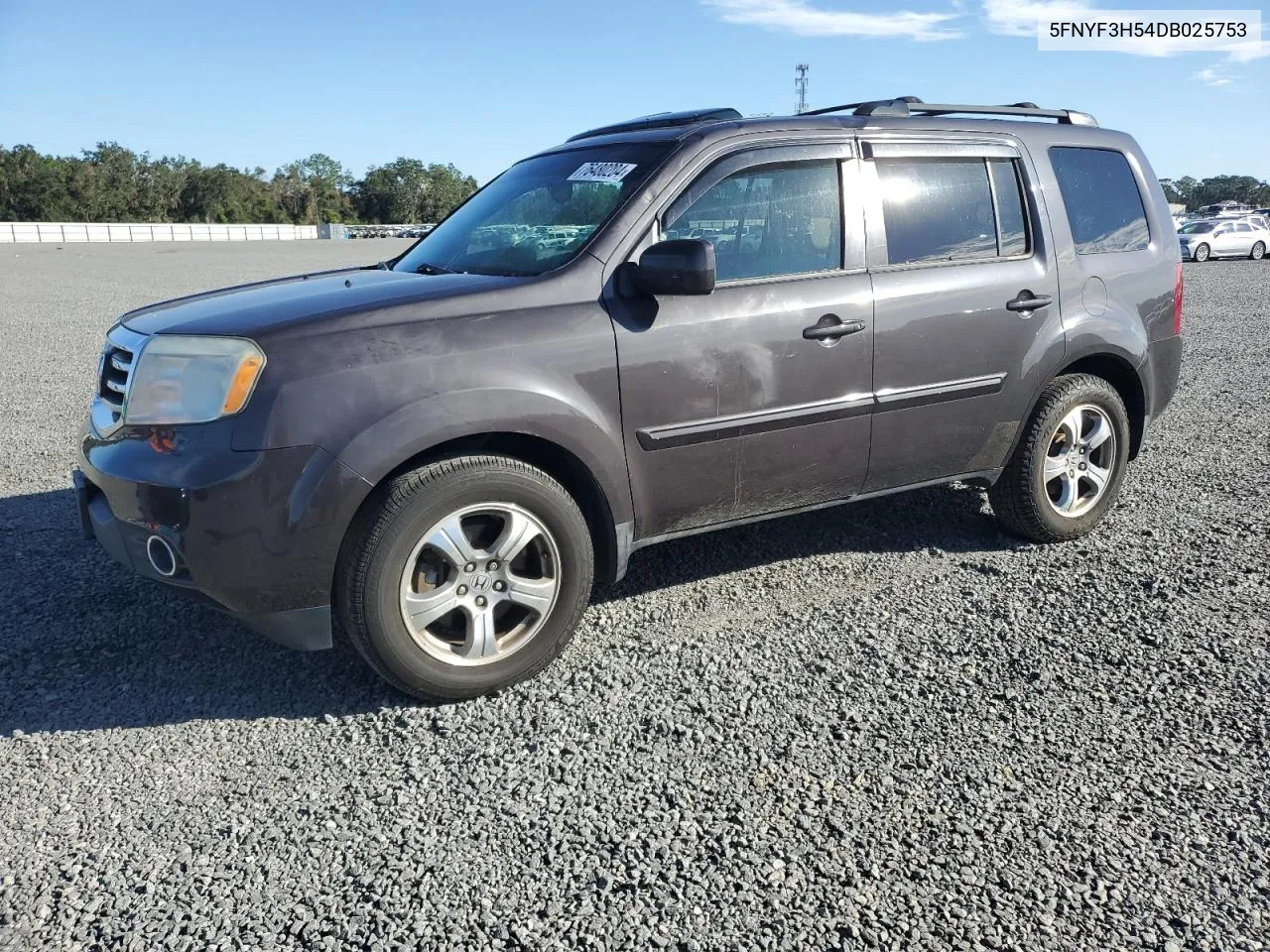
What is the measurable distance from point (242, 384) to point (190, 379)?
0.80 feet

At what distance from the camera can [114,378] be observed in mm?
3594

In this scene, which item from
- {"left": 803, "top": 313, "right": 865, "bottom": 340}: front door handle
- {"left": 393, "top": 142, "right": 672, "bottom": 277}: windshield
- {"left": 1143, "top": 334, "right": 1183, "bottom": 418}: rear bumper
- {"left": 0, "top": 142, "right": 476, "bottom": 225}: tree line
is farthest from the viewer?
{"left": 0, "top": 142, "right": 476, "bottom": 225}: tree line

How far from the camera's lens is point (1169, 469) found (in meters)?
6.27

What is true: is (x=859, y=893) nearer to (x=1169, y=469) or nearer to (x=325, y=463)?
(x=325, y=463)

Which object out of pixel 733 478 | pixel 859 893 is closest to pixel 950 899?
pixel 859 893

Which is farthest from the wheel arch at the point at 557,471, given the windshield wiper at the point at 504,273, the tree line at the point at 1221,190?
the tree line at the point at 1221,190

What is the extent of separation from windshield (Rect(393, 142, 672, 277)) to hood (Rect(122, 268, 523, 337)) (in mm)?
199

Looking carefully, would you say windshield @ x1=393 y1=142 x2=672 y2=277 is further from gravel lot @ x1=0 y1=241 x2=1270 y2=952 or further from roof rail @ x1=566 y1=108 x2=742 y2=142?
gravel lot @ x1=0 y1=241 x2=1270 y2=952

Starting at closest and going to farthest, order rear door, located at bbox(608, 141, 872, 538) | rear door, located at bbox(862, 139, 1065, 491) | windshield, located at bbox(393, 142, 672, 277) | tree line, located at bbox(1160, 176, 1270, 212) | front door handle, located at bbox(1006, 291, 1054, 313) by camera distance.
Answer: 1. rear door, located at bbox(608, 141, 872, 538)
2. windshield, located at bbox(393, 142, 672, 277)
3. rear door, located at bbox(862, 139, 1065, 491)
4. front door handle, located at bbox(1006, 291, 1054, 313)
5. tree line, located at bbox(1160, 176, 1270, 212)

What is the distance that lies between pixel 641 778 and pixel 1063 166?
12.1 ft

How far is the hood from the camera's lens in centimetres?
332

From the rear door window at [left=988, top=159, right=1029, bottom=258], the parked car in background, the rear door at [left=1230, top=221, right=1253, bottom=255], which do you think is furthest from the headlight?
the rear door at [left=1230, top=221, right=1253, bottom=255]

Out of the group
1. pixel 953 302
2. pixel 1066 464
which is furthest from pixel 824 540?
pixel 953 302

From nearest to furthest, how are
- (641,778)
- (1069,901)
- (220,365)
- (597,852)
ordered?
(1069,901) → (597,852) → (641,778) → (220,365)
